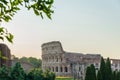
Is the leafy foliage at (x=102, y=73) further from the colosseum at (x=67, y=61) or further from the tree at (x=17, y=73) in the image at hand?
the colosseum at (x=67, y=61)

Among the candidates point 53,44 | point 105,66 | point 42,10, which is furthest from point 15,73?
point 53,44

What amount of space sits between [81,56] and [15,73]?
4158 cm

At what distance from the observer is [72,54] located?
61406 millimetres

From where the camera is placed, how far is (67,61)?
61.3 metres

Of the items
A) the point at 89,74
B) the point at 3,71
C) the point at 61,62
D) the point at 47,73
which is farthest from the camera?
the point at 61,62

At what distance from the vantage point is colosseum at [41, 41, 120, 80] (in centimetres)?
5938

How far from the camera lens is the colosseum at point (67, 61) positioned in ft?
195

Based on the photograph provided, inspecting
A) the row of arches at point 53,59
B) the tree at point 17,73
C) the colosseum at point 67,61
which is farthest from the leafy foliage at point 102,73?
the row of arches at point 53,59

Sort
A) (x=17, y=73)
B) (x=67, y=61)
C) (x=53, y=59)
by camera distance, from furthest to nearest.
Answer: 1. (x=53, y=59)
2. (x=67, y=61)
3. (x=17, y=73)

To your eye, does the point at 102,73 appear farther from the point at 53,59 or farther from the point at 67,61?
the point at 53,59

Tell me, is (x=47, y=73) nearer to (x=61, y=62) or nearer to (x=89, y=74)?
(x=89, y=74)

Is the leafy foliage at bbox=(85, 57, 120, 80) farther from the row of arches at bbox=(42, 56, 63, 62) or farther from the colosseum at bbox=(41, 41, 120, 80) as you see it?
the row of arches at bbox=(42, 56, 63, 62)

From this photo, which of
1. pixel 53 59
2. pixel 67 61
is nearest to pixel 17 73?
pixel 67 61

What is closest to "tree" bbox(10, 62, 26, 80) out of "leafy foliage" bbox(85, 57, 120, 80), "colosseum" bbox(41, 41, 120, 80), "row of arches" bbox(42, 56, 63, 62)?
"leafy foliage" bbox(85, 57, 120, 80)
